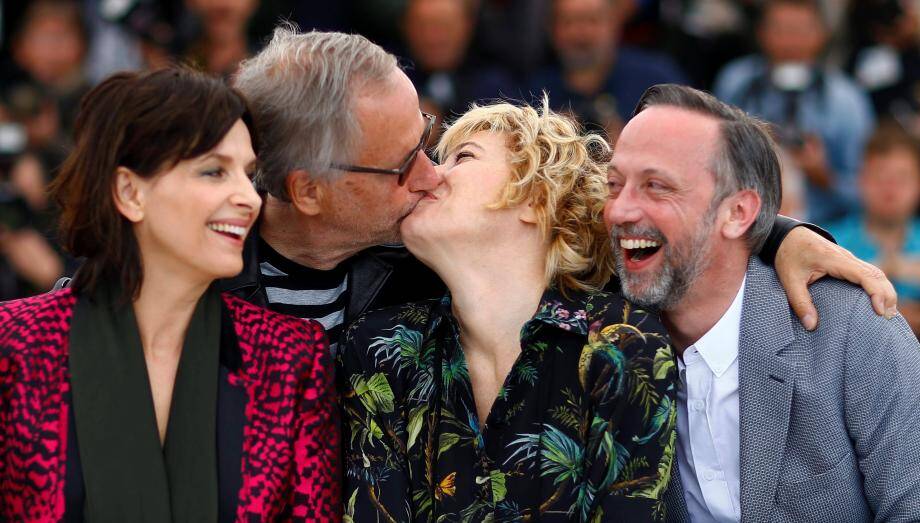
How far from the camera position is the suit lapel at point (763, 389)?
132 inches

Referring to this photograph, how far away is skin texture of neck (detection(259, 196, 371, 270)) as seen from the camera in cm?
370

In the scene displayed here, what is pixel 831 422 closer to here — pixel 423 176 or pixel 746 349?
pixel 746 349

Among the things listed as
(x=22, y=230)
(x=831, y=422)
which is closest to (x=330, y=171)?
(x=831, y=422)

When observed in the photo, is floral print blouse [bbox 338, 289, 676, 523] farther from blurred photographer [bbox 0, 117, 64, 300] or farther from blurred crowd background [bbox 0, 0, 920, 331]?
blurred photographer [bbox 0, 117, 64, 300]

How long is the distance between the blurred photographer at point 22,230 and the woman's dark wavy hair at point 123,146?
12.0ft

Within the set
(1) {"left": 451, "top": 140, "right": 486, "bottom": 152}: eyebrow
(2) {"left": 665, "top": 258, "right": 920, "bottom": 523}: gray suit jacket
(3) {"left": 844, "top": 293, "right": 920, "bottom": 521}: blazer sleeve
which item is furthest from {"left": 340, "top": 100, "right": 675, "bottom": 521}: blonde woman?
(3) {"left": 844, "top": 293, "right": 920, "bottom": 521}: blazer sleeve

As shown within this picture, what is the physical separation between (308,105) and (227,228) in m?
0.63

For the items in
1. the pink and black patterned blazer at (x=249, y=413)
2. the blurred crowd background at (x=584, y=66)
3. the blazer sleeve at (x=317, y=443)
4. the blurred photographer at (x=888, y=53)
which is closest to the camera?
the pink and black patterned blazer at (x=249, y=413)

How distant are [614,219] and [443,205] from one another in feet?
1.55

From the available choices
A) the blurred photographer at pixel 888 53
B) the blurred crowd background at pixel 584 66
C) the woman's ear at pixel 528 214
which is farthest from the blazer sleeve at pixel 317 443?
the blurred photographer at pixel 888 53

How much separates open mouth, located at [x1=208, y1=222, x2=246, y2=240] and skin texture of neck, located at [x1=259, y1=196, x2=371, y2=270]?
1.75 feet

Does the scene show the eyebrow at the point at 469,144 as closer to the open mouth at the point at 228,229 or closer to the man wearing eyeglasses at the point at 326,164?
the man wearing eyeglasses at the point at 326,164

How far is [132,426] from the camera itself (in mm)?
3027

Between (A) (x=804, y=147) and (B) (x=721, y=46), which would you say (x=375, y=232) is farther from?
(B) (x=721, y=46)
